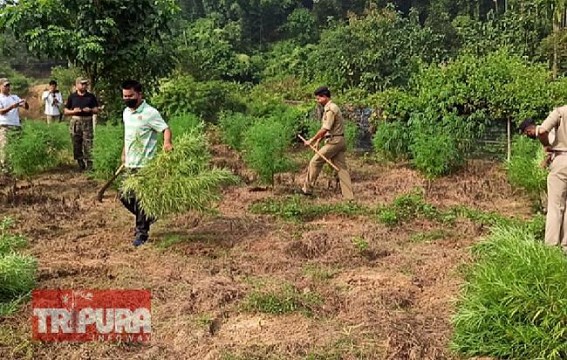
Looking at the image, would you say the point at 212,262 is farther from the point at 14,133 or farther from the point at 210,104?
the point at 210,104

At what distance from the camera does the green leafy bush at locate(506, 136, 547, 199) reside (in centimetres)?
730

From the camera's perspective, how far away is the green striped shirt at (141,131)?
580cm

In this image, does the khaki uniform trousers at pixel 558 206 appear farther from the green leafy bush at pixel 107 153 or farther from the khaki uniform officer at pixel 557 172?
the green leafy bush at pixel 107 153

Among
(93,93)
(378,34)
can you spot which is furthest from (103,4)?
(378,34)

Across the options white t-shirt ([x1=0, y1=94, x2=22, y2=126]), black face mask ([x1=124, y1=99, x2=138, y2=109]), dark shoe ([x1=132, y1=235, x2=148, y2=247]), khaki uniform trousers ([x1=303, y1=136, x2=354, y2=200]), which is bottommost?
dark shoe ([x1=132, y1=235, x2=148, y2=247])

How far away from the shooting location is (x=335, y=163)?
8508 mm

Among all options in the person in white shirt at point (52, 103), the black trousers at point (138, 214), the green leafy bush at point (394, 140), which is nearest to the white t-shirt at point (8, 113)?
the person in white shirt at point (52, 103)

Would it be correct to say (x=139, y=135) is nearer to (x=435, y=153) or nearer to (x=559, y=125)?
(x=559, y=125)

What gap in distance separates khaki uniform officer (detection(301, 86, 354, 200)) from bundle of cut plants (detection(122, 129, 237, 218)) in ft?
8.93

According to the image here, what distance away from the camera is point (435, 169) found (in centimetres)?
935

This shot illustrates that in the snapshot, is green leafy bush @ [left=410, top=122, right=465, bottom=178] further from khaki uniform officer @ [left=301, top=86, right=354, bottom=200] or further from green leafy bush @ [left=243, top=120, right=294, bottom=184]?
green leafy bush @ [left=243, top=120, right=294, bottom=184]

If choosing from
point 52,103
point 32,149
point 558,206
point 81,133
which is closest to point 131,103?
point 32,149

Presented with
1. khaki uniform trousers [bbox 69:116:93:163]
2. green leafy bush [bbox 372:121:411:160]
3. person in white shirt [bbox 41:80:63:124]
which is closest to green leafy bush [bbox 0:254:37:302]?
khaki uniform trousers [bbox 69:116:93:163]

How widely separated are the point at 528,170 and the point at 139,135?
16.3ft
